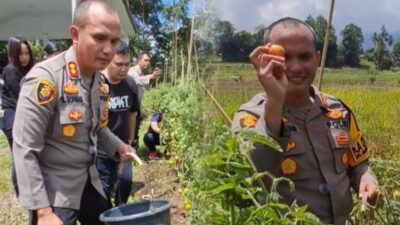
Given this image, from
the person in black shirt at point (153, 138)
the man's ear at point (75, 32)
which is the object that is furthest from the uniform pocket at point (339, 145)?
the person in black shirt at point (153, 138)

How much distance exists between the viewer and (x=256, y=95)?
1144 mm

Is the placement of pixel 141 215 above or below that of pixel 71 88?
below

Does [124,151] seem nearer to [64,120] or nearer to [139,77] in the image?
[64,120]

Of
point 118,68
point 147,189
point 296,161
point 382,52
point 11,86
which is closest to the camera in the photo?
point 296,161

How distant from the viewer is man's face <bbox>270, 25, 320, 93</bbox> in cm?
122

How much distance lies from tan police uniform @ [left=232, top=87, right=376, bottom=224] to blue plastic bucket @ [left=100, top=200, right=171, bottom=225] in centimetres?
88

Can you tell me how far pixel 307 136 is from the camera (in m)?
1.35

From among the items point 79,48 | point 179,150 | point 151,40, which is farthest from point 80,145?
point 151,40

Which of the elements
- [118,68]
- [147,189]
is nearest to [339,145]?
[118,68]

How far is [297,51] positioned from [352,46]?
21 cm

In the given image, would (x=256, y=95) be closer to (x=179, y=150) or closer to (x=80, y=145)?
(x=80, y=145)

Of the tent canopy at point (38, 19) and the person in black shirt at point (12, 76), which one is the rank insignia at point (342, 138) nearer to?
the person in black shirt at point (12, 76)

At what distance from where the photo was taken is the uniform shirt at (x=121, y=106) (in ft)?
12.6

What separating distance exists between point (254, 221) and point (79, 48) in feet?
4.51
